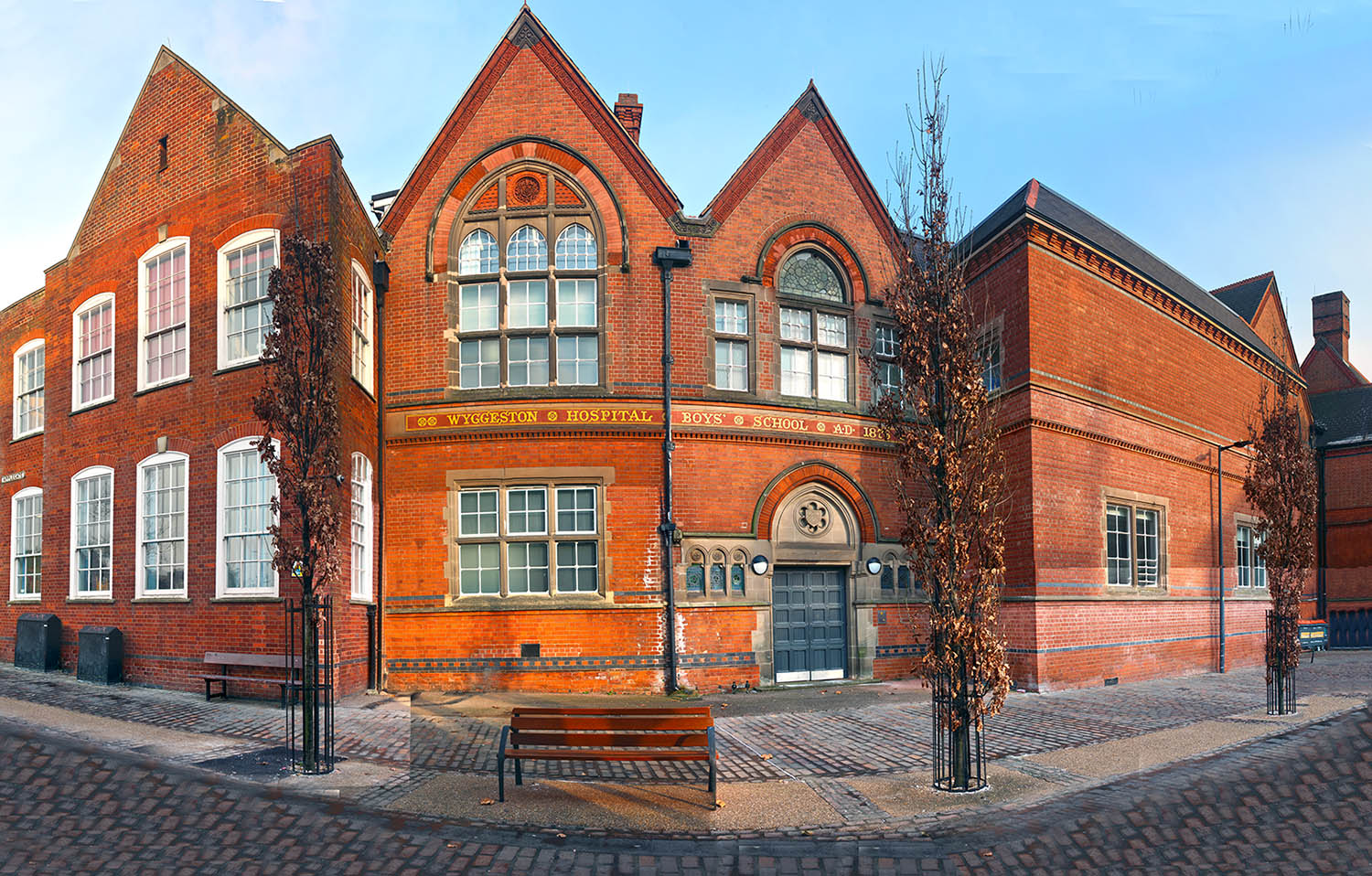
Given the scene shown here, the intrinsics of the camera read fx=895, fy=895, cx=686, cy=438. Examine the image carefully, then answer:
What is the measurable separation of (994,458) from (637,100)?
12.5 m

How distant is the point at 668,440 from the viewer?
16.2m

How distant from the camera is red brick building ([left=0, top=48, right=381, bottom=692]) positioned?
1439cm

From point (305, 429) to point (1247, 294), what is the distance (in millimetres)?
30841

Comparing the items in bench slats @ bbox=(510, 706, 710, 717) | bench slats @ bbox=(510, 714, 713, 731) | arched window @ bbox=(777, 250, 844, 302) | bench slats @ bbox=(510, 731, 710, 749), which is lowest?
bench slats @ bbox=(510, 731, 710, 749)

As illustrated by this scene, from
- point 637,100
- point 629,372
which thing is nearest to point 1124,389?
point 629,372

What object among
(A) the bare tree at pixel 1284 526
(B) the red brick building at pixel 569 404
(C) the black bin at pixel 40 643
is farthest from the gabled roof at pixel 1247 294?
(C) the black bin at pixel 40 643

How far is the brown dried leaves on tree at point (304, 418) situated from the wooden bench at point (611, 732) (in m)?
3.01

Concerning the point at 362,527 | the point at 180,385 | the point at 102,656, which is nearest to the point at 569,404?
the point at 362,527

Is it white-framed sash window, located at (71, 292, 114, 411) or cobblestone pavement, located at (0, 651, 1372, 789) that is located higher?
white-framed sash window, located at (71, 292, 114, 411)

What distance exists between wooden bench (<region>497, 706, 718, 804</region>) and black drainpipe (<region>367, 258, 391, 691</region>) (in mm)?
7748

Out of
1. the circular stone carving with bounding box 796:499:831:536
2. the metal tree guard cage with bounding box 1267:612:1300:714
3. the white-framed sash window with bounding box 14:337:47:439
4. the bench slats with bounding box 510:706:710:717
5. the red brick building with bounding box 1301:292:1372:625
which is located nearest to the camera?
the bench slats with bounding box 510:706:710:717

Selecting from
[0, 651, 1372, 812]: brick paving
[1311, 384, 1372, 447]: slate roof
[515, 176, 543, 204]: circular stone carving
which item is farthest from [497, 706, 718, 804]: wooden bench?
[1311, 384, 1372, 447]: slate roof

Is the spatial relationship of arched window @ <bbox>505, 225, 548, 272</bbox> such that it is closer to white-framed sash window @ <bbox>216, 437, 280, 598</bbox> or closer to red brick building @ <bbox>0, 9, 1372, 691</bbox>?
red brick building @ <bbox>0, 9, 1372, 691</bbox>

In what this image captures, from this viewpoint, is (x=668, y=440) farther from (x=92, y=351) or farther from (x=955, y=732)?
(x=92, y=351)
